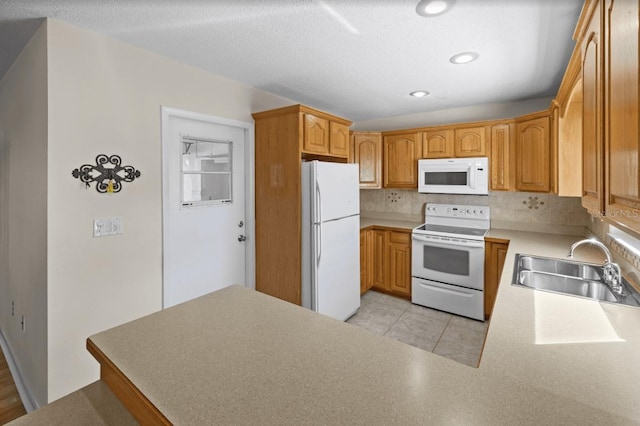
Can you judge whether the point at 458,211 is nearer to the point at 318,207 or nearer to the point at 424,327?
the point at 424,327

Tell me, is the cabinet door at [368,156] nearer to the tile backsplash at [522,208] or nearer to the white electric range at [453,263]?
the tile backsplash at [522,208]

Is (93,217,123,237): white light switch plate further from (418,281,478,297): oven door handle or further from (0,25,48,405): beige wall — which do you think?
(418,281,478,297): oven door handle

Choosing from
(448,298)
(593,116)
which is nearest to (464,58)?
(593,116)

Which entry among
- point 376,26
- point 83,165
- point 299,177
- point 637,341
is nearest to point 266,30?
point 376,26

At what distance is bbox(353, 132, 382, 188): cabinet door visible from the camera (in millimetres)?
4051

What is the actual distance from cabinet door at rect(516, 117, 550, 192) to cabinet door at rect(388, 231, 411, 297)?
1.31 m

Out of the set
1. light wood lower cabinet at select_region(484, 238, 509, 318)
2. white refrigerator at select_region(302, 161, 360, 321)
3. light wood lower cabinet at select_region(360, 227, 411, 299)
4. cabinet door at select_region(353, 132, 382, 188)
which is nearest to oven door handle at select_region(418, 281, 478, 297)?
light wood lower cabinet at select_region(484, 238, 509, 318)

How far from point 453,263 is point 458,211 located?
822 millimetres

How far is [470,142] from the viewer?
11.3 ft

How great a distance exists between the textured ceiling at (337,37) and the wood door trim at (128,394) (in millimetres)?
1706

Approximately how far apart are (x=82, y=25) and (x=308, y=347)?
2.29m

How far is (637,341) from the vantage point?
1128 millimetres

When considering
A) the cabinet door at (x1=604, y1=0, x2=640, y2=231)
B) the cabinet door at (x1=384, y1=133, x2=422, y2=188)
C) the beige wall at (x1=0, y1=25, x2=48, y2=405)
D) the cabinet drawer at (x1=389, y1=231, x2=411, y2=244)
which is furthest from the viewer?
the cabinet door at (x1=384, y1=133, x2=422, y2=188)

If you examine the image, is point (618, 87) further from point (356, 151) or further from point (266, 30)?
point (356, 151)
